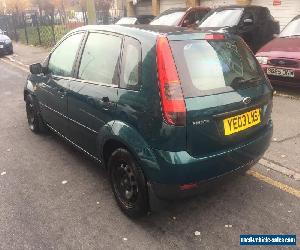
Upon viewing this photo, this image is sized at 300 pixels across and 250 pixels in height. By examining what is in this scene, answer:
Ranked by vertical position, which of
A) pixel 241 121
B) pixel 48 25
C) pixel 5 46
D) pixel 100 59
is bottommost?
pixel 5 46

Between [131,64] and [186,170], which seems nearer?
[186,170]

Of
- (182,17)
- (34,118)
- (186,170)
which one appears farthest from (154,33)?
(182,17)

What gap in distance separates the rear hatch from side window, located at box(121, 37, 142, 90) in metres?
0.34

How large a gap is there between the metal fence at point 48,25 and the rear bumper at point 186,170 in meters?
16.9

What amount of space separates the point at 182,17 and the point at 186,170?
9951 millimetres

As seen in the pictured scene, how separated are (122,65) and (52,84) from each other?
1652mm

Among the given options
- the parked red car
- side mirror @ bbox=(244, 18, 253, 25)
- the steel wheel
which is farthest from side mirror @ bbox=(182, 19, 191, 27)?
the steel wheel

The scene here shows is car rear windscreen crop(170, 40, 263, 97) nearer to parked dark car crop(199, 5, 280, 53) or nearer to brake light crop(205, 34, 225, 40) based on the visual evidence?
brake light crop(205, 34, 225, 40)

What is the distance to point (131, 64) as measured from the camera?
3289 mm

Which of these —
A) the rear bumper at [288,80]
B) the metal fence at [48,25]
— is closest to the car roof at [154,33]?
the rear bumper at [288,80]

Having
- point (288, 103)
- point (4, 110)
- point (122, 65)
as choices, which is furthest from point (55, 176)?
point (288, 103)

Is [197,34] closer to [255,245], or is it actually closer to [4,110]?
[255,245]

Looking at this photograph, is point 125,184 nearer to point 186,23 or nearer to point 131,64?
point 131,64

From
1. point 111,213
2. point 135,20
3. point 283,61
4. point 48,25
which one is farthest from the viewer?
point 48,25
